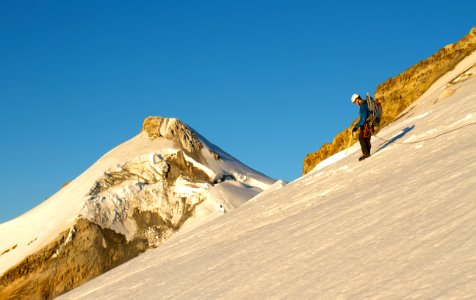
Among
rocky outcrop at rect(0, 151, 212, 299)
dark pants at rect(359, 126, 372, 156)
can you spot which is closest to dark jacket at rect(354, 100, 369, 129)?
dark pants at rect(359, 126, 372, 156)

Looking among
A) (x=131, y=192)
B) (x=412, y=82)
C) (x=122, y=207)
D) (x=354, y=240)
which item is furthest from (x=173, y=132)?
(x=354, y=240)

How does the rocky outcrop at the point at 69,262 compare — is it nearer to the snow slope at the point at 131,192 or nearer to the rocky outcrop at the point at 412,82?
the snow slope at the point at 131,192

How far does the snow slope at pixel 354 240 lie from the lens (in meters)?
6.05

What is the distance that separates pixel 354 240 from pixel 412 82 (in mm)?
27170

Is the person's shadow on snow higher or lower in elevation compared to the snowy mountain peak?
lower

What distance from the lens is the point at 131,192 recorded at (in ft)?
182

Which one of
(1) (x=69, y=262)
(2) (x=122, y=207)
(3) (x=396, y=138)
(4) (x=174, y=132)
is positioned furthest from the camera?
(4) (x=174, y=132)

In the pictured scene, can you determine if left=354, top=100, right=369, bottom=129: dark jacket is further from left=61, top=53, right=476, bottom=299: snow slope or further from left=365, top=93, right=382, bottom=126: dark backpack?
left=61, top=53, right=476, bottom=299: snow slope

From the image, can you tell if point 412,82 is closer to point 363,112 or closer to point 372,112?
point 372,112

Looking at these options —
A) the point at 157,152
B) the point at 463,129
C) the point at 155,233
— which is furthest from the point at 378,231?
the point at 157,152

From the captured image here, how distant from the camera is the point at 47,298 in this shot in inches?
1818

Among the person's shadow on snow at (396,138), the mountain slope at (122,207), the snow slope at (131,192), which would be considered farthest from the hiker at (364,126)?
the snow slope at (131,192)

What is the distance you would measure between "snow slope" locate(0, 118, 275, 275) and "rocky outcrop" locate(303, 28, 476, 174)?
1702 centimetres

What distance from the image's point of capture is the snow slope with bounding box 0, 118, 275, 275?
5138 centimetres
